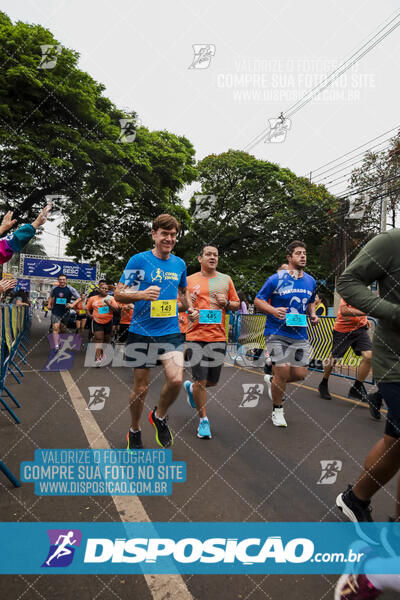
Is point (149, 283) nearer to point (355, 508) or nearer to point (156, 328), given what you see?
point (156, 328)

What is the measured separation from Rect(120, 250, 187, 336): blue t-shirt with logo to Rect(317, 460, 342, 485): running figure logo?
169 centimetres

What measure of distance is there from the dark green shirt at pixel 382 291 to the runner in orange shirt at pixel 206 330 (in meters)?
2.34

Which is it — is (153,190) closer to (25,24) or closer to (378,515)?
(25,24)

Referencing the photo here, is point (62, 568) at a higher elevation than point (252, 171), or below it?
below

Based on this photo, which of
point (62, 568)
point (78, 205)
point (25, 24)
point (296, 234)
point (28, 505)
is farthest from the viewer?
point (296, 234)

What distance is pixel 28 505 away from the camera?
260 cm

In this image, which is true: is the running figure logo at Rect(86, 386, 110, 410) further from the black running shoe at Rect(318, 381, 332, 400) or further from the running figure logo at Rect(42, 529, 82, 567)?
the black running shoe at Rect(318, 381, 332, 400)

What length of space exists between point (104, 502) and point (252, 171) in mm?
31636

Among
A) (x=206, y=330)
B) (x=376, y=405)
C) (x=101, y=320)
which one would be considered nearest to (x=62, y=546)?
(x=206, y=330)

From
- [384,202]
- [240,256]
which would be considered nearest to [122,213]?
[384,202]

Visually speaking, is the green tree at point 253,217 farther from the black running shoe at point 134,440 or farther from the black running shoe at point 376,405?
the black running shoe at point 134,440

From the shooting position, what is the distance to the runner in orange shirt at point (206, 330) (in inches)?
169

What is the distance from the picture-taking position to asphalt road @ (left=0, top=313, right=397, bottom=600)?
1898 millimetres

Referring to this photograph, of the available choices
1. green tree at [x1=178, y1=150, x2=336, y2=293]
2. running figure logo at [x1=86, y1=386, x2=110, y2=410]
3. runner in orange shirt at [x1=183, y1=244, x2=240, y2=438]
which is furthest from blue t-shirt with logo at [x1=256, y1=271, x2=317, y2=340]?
green tree at [x1=178, y1=150, x2=336, y2=293]
